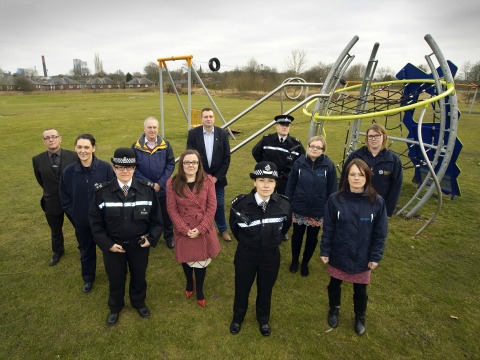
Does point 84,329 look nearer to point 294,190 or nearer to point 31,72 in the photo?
point 294,190

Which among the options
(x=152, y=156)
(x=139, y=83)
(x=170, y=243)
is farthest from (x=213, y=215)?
(x=139, y=83)

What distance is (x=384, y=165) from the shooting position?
14.0 feet

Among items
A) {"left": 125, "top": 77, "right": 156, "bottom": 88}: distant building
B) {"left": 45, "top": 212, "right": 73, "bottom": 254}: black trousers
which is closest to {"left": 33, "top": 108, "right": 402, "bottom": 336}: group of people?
{"left": 45, "top": 212, "right": 73, "bottom": 254}: black trousers

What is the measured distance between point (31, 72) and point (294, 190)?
14765cm

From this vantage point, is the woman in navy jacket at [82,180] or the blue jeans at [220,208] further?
the blue jeans at [220,208]

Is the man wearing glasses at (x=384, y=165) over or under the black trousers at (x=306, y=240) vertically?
over

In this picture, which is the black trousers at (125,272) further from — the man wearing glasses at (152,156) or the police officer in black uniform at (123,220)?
the man wearing glasses at (152,156)

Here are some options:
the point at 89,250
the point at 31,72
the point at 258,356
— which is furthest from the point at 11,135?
the point at 31,72

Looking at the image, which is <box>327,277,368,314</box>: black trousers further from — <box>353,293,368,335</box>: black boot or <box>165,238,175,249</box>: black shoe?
<box>165,238,175,249</box>: black shoe

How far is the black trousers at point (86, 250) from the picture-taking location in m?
3.66

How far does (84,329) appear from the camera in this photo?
3.27 metres

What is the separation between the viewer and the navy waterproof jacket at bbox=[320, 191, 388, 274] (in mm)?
2939

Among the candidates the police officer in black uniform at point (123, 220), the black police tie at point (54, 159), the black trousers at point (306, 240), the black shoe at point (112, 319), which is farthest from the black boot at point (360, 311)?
the black police tie at point (54, 159)

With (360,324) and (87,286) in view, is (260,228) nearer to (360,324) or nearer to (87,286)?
(360,324)
